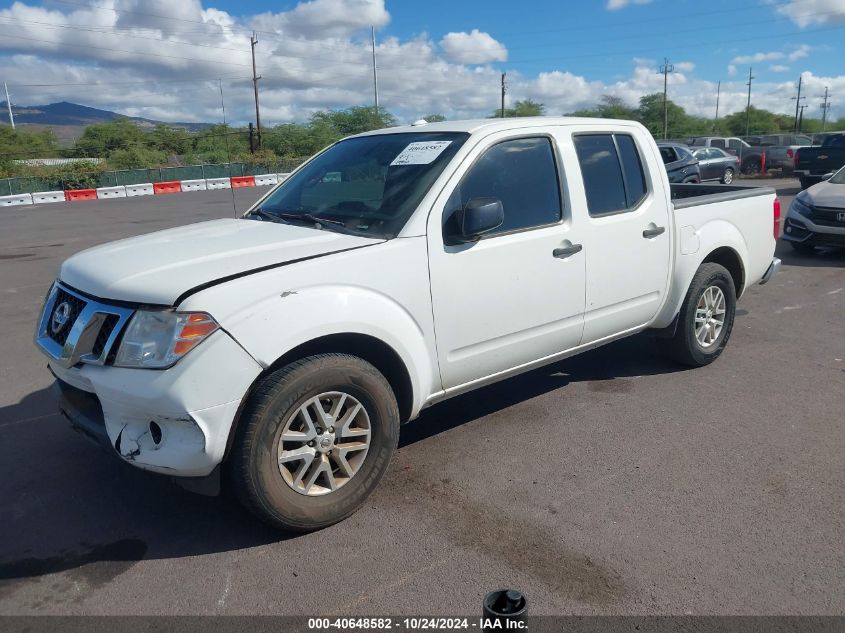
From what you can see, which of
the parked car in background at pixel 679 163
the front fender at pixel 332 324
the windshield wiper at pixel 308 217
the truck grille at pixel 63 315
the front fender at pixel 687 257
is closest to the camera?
the front fender at pixel 332 324

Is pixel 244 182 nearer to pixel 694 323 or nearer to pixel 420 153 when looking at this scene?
pixel 694 323

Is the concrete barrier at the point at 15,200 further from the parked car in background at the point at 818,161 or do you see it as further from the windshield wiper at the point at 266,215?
the windshield wiper at the point at 266,215

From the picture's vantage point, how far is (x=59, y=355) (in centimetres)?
335

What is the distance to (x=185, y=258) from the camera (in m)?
3.36

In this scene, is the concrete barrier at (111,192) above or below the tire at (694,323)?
below

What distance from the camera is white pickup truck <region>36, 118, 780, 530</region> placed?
301 centimetres

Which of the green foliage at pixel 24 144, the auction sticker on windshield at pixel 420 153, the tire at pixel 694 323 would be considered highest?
the green foliage at pixel 24 144

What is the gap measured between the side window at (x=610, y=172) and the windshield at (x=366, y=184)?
100cm

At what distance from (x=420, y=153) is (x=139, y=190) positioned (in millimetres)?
33953

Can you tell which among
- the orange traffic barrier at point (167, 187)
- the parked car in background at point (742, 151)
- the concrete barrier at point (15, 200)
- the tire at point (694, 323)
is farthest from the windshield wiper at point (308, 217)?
the orange traffic barrier at point (167, 187)

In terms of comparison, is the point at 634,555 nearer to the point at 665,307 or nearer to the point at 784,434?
the point at 784,434

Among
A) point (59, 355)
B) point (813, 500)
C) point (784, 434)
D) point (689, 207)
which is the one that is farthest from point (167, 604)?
point (689, 207)

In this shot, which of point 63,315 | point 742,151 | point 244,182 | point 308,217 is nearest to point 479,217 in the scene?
point 308,217

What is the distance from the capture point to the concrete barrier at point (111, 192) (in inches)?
1303
